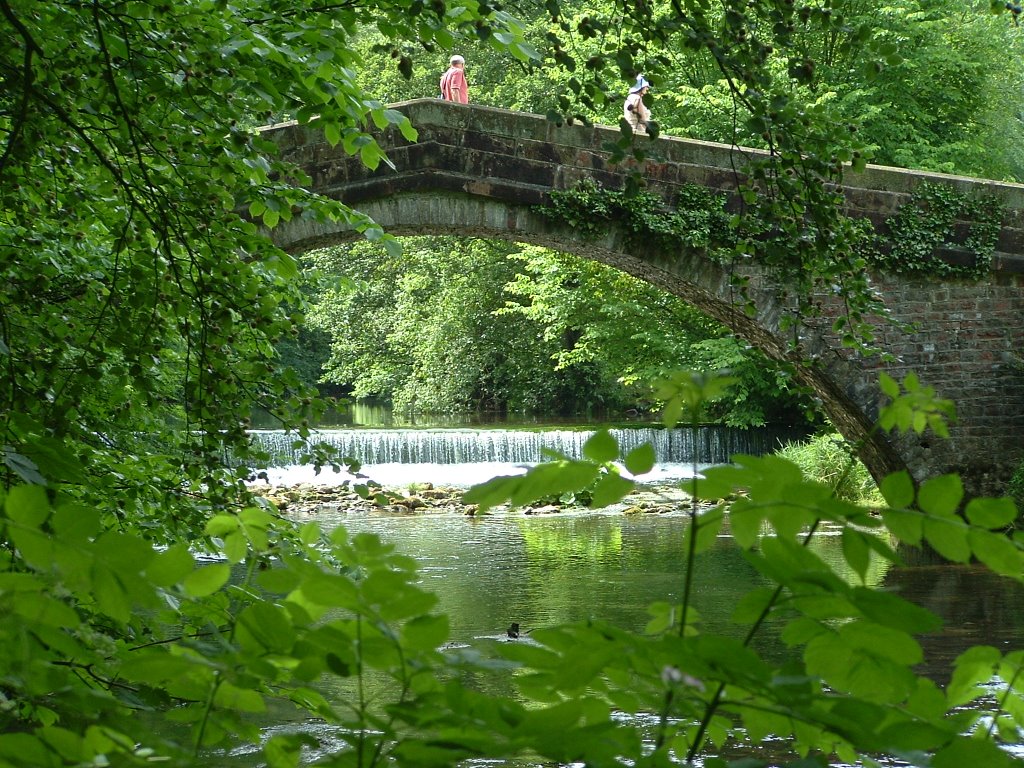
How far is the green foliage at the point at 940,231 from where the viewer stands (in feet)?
34.4

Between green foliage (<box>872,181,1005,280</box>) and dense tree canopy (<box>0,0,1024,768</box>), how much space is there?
6791 millimetres

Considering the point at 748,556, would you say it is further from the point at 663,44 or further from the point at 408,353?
the point at 408,353

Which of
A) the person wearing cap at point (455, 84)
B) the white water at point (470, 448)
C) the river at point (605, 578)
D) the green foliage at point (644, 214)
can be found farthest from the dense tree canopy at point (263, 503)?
the white water at point (470, 448)

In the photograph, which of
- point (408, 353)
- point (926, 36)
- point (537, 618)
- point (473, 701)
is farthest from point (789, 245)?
point (408, 353)

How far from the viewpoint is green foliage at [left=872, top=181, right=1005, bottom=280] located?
10477mm

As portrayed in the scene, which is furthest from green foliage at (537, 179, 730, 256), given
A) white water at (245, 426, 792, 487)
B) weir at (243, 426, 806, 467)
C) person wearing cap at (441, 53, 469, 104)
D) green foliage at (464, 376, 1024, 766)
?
green foliage at (464, 376, 1024, 766)

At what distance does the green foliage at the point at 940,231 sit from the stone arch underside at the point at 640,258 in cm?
97

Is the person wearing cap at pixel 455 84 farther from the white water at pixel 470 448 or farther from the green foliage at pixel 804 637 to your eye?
the green foliage at pixel 804 637

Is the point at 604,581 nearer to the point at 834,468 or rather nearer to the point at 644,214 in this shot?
the point at 644,214

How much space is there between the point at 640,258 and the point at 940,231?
2.61 metres

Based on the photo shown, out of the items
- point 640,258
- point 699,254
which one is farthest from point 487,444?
point 699,254

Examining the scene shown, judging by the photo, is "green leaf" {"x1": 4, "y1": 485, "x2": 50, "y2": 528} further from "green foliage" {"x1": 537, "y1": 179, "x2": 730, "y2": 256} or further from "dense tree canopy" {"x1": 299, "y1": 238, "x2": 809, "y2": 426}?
"dense tree canopy" {"x1": 299, "y1": 238, "x2": 809, "y2": 426}

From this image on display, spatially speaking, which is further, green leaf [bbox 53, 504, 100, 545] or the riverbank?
the riverbank

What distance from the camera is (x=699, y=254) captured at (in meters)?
10.4
